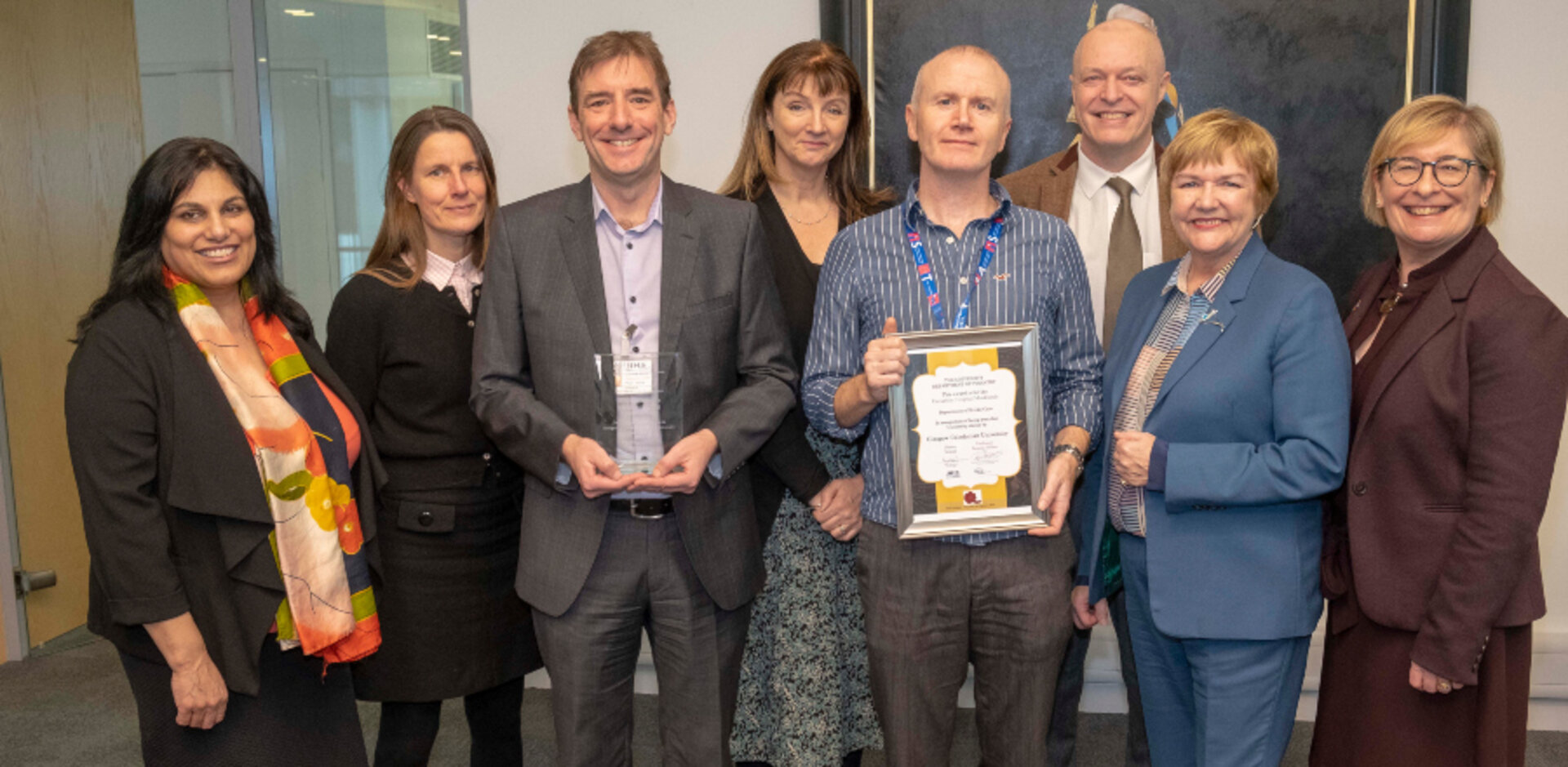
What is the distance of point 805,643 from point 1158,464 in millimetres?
1061

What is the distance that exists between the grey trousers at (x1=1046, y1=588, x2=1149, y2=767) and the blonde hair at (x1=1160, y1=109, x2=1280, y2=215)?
1.02 metres

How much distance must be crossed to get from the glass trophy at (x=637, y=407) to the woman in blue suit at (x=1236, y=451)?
93cm

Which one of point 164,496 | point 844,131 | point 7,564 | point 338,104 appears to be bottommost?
point 7,564

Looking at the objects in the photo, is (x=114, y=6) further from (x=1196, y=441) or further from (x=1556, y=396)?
(x=1556, y=396)

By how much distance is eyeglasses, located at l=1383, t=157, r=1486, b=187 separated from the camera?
2.02 metres

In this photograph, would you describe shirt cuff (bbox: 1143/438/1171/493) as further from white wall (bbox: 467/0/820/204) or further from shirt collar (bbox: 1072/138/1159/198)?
white wall (bbox: 467/0/820/204)

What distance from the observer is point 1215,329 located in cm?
204

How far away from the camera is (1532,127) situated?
3.50 meters

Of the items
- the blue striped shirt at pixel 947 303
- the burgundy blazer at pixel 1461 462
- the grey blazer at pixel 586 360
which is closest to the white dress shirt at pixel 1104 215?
the blue striped shirt at pixel 947 303

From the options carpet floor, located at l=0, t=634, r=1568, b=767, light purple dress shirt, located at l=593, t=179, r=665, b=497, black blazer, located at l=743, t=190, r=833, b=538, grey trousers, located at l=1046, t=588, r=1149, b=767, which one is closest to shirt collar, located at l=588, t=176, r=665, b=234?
light purple dress shirt, located at l=593, t=179, r=665, b=497

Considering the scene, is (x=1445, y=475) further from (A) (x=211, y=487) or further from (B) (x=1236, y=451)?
(A) (x=211, y=487)

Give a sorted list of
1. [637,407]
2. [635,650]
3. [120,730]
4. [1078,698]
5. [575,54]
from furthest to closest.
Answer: [575,54] → [120,730] → [1078,698] → [635,650] → [637,407]

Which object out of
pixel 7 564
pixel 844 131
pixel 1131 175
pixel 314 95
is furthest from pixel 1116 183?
pixel 7 564

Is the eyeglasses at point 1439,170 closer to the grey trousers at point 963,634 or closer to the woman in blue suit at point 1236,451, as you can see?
the woman in blue suit at point 1236,451
